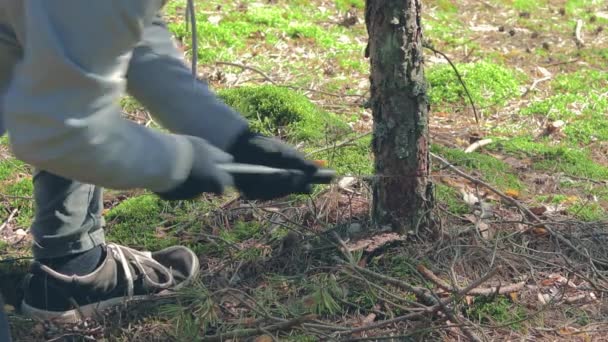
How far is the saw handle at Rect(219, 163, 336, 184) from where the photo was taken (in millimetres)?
2365

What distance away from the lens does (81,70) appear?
189 centimetres

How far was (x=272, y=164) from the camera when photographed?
8.66ft

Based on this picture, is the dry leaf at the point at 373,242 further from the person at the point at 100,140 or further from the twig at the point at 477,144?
the twig at the point at 477,144

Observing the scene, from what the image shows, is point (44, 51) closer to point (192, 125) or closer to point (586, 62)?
point (192, 125)

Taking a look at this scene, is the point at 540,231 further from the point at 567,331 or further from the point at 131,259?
the point at 131,259

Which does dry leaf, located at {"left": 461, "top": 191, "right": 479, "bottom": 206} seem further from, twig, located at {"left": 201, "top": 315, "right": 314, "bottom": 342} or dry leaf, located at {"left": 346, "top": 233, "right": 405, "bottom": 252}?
twig, located at {"left": 201, "top": 315, "right": 314, "bottom": 342}

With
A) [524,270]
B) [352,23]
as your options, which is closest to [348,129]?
[524,270]

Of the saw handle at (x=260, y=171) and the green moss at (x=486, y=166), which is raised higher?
the saw handle at (x=260, y=171)

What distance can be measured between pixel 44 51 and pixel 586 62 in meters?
5.97

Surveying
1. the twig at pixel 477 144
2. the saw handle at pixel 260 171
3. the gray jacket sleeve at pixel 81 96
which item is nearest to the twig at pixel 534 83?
the twig at pixel 477 144

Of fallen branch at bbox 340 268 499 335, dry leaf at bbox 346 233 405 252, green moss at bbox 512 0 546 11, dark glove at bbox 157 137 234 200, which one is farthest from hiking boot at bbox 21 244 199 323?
green moss at bbox 512 0 546 11

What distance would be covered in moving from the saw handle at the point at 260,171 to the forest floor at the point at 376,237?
62 centimetres

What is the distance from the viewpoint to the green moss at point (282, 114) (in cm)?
465

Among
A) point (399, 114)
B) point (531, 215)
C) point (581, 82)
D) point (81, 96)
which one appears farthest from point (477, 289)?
point (581, 82)
